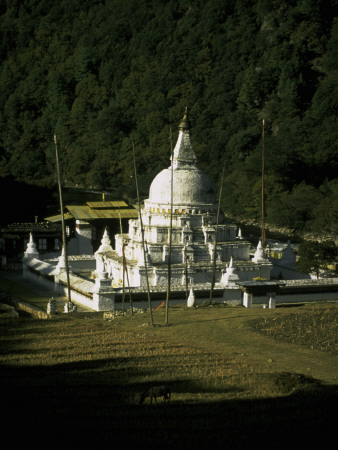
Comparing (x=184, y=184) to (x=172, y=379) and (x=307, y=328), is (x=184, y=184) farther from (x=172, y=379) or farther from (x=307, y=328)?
(x=172, y=379)

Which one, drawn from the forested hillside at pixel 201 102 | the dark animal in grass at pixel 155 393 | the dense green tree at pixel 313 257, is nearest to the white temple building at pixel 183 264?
the dense green tree at pixel 313 257

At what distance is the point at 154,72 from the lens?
137m

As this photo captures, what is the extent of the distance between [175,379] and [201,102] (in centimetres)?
10367

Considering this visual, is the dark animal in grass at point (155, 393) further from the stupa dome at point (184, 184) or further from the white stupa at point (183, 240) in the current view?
the stupa dome at point (184, 184)

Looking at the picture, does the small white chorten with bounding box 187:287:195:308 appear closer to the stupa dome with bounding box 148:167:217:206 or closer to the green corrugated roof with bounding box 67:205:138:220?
the stupa dome with bounding box 148:167:217:206

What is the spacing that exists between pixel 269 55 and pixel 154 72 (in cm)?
2737

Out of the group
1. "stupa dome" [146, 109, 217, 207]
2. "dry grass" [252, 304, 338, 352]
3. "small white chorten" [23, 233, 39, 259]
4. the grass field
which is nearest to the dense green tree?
"stupa dome" [146, 109, 217, 207]

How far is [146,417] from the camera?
17.2 meters

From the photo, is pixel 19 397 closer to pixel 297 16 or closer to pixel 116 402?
pixel 116 402

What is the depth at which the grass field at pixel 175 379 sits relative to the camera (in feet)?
53.1

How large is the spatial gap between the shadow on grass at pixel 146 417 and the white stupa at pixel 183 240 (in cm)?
1971

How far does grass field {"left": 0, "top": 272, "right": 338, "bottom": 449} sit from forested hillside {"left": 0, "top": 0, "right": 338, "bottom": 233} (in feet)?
A: 154

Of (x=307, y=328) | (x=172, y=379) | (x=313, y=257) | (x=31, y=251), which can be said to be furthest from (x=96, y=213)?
(x=172, y=379)

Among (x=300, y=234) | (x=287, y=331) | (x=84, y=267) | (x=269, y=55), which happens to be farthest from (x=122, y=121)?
(x=287, y=331)
